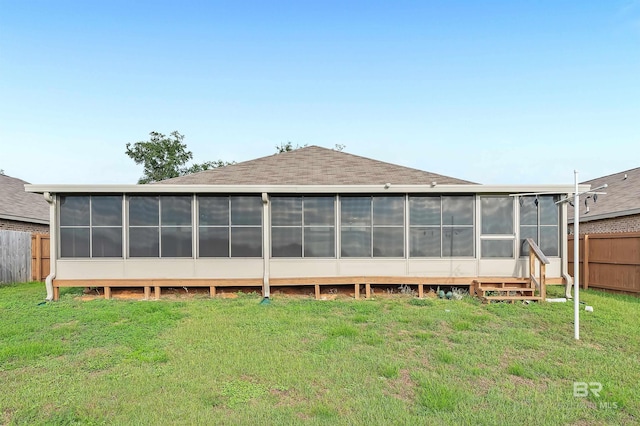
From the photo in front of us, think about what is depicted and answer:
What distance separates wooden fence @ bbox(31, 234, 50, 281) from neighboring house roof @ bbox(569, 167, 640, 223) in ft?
62.6

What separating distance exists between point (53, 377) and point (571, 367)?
19.6 ft

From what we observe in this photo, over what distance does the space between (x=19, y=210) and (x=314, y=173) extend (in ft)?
40.8

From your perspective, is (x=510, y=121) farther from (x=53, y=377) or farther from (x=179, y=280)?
(x=53, y=377)

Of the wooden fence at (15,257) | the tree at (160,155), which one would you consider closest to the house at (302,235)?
the wooden fence at (15,257)

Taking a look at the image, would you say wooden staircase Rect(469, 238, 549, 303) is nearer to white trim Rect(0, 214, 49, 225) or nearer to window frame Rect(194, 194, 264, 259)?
window frame Rect(194, 194, 264, 259)

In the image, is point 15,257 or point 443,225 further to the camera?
point 15,257

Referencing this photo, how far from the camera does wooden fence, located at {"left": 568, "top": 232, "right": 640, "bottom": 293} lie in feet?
27.4

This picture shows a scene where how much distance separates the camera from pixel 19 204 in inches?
541

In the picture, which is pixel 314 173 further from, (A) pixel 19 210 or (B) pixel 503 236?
(A) pixel 19 210

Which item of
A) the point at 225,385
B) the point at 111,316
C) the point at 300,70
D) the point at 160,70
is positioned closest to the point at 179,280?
the point at 111,316

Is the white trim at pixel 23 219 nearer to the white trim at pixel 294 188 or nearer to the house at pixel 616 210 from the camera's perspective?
the white trim at pixel 294 188

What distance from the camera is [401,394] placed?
322cm

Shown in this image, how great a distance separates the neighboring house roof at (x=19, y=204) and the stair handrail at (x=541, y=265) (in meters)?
17.0

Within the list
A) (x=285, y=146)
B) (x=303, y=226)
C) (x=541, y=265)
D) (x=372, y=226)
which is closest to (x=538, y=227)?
(x=541, y=265)
